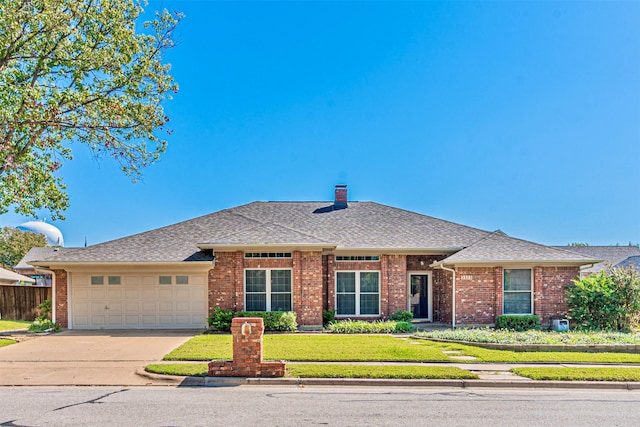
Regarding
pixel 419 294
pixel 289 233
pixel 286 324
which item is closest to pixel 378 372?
pixel 286 324

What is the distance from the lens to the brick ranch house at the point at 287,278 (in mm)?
18562

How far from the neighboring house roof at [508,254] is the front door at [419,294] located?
2176 mm

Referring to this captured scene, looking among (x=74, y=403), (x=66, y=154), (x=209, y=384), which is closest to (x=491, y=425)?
(x=209, y=384)

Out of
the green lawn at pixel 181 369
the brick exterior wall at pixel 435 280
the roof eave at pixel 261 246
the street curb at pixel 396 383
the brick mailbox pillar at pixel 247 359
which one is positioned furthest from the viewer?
the brick exterior wall at pixel 435 280

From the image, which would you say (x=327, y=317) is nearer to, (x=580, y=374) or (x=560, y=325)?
(x=560, y=325)

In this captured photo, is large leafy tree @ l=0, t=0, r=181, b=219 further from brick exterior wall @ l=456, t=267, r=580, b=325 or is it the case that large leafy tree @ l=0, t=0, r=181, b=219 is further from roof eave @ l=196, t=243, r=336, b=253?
brick exterior wall @ l=456, t=267, r=580, b=325

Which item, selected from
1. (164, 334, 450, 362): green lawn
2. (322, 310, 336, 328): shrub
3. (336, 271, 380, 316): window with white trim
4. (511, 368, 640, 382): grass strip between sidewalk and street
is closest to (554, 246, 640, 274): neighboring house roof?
(336, 271, 380, 316): window with white trim

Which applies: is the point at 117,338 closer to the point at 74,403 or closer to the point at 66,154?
the point at 66,154

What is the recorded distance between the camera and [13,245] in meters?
51.7

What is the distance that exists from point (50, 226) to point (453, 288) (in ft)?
177

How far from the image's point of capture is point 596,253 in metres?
35.6

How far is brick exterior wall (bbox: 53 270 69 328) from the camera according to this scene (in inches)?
748

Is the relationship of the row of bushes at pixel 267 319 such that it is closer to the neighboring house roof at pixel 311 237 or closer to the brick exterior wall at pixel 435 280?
the neighboring house roof at pixel 311 237

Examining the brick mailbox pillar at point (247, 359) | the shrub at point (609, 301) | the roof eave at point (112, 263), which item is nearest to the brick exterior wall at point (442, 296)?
the shrub at point (609, 301)
